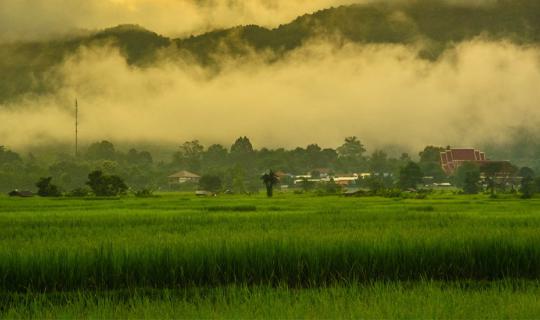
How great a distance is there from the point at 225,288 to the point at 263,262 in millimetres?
991

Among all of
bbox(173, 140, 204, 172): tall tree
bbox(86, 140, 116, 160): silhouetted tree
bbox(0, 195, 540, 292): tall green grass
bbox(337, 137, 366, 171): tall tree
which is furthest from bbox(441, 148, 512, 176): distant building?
bbox(0, 195, 540, 292): tall green grass

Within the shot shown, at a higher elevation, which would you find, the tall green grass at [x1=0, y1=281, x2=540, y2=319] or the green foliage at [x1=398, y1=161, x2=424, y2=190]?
the green foliage at [x1=398, y1=161, x2=424, y2=190]

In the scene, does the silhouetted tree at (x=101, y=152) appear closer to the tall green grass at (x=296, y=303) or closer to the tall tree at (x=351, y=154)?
the tall tree at (x=351, y=154)

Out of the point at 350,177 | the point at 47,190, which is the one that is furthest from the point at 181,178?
the point at 47,190

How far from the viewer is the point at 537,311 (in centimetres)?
621

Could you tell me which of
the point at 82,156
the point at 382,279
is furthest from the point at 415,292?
the point at 82,156

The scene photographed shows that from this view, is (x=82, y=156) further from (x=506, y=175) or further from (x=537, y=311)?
(x=537, y=311)

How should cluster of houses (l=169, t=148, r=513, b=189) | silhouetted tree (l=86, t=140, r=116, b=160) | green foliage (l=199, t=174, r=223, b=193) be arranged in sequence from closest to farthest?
green foliage (l=199, t=174, r=223, b=193) < cluster of houses (l=169, t=148, r=513, b=189) < silhouetted tree (l=86, t=140, r=116, b=160)

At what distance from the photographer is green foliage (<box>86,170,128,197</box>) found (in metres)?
41.2

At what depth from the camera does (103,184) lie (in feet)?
136

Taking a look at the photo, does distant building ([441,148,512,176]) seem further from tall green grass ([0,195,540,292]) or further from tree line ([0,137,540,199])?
tall green grass ([0,195,540,292])

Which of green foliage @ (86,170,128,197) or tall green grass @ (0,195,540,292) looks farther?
green foliage @ (86,170,128,197)

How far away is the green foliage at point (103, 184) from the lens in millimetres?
41156

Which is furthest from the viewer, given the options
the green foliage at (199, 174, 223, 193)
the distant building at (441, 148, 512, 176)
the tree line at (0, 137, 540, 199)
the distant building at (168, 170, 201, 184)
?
the distant building at (441, 148, 512, 176)
